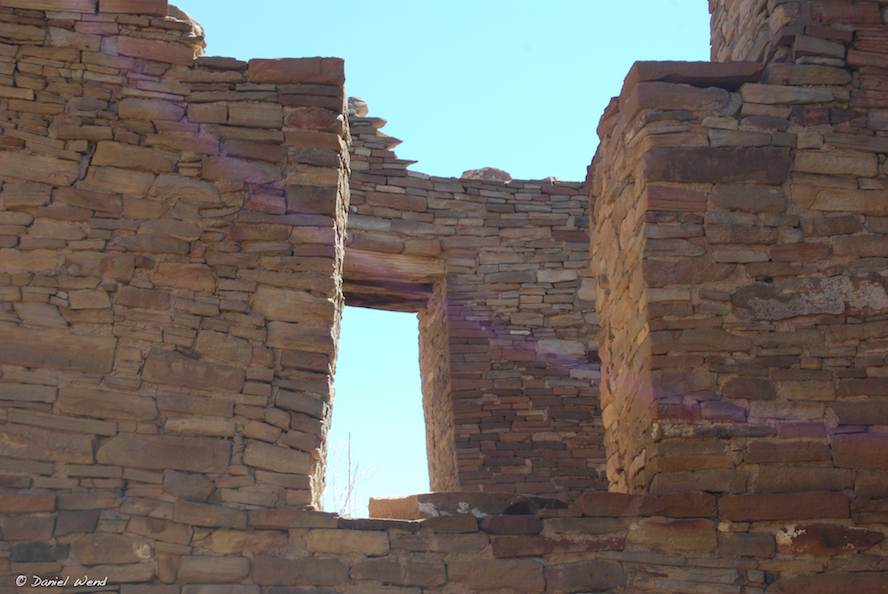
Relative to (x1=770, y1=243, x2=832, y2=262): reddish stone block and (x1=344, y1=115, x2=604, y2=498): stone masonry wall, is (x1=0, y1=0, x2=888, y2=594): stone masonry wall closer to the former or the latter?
(x1=770, y1=243, x2=832, y2=262): reddish stone block

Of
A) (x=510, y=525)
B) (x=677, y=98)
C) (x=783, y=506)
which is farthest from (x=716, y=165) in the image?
(x=510, y=525)

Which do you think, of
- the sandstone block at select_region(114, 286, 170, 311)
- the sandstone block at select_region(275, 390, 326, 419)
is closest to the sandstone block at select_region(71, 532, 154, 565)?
the sandstone block at select_region(275, 390, 326, 419)

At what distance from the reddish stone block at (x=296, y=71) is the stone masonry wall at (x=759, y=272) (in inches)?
60.3

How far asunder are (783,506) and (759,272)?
114 centimetres

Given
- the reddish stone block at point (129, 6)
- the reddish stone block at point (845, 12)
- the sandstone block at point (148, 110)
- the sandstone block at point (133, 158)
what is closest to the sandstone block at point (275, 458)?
the sandstone block at point (133, 158)

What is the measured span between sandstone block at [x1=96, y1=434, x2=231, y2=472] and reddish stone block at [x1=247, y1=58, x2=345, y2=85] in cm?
184

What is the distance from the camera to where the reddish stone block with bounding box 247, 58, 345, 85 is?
644 centimetres

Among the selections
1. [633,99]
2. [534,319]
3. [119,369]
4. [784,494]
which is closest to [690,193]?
[633,99]

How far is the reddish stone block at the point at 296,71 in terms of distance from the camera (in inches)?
254

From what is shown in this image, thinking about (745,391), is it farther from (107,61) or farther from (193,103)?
(107,61)

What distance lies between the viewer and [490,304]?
10.2 meters

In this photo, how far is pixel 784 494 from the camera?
5867 mm

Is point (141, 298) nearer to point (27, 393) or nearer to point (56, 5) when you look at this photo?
point (27, 393)

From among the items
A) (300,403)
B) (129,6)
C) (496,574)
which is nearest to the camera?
(496,574)
